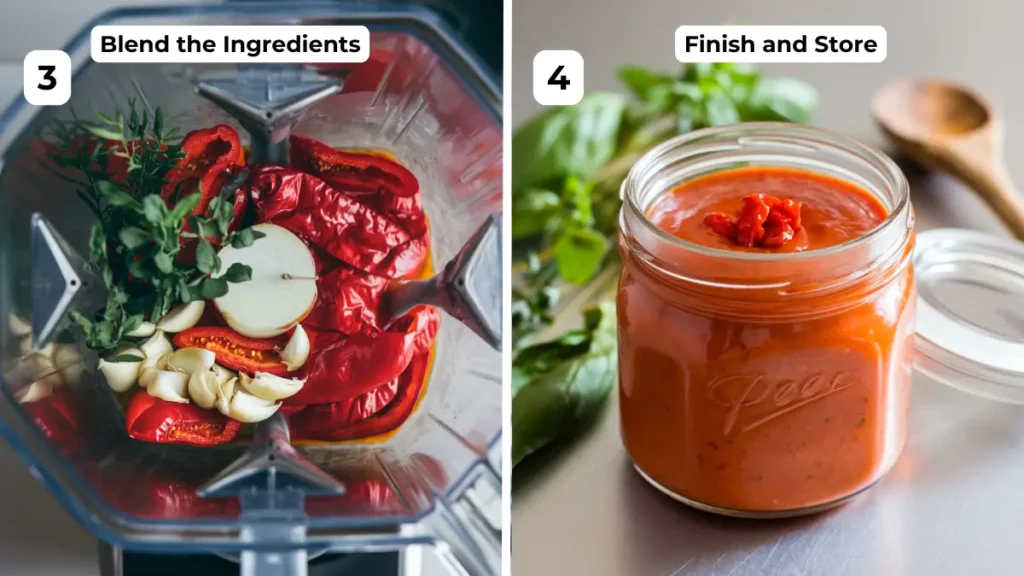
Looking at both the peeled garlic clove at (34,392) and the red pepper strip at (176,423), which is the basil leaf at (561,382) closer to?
the red pepper strip at (176,423)

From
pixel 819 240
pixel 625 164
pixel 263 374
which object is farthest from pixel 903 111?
pixel 263 374

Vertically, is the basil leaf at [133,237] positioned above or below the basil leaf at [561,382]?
above

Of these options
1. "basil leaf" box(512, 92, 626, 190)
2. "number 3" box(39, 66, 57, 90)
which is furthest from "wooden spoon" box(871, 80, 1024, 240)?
"number 3" box(39, 66, 57, 90)

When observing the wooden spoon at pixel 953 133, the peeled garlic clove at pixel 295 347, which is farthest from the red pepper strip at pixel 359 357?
the wooden spoon at pixel 953 133

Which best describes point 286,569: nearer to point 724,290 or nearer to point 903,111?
point 724,290

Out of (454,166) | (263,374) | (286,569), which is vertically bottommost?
(286,569)

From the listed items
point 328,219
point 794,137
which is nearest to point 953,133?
point 794,137
